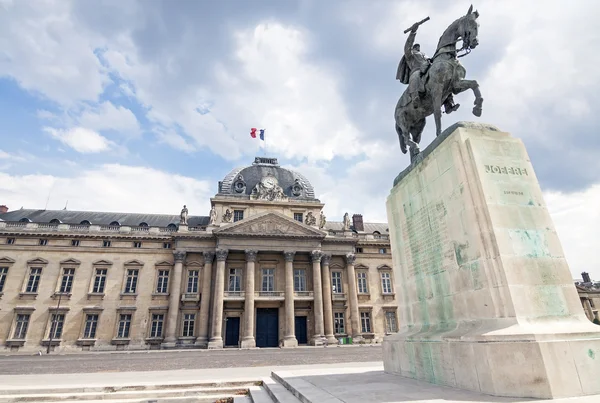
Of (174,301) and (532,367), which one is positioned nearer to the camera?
(532,367)

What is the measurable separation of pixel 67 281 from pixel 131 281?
5.90m

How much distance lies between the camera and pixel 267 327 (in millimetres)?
31719

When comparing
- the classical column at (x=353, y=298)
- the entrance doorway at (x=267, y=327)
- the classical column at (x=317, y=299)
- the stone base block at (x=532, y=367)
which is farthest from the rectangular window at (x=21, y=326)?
the stone base block at (x=532, y=367)

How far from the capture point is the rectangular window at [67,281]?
30906mm

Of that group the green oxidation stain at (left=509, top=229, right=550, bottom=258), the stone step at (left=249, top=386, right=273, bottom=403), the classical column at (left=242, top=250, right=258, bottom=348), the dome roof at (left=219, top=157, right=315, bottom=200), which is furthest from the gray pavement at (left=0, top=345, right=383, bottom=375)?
the dome roof at (left=219, top=157, right=315, bottom=200)

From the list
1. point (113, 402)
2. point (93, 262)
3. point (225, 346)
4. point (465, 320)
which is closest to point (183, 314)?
point (225, 346)

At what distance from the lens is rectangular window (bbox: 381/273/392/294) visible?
35812 millimetres

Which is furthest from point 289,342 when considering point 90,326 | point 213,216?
point 90,326

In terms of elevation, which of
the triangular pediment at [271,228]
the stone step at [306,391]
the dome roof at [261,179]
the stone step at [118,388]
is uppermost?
the dome roof at [261,179]

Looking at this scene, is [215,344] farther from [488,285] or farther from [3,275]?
[488,285]

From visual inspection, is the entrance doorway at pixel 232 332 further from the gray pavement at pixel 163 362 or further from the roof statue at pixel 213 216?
the gray pavement at pixel 163 362

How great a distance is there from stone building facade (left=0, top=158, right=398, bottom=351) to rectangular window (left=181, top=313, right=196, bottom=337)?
0.32ft

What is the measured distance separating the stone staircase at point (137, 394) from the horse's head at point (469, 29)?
27.5 ft

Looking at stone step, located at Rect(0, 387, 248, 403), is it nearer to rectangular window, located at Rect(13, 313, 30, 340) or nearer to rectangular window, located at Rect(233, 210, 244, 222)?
rectangular window, located at Rect(233, 210, 244, 222)
